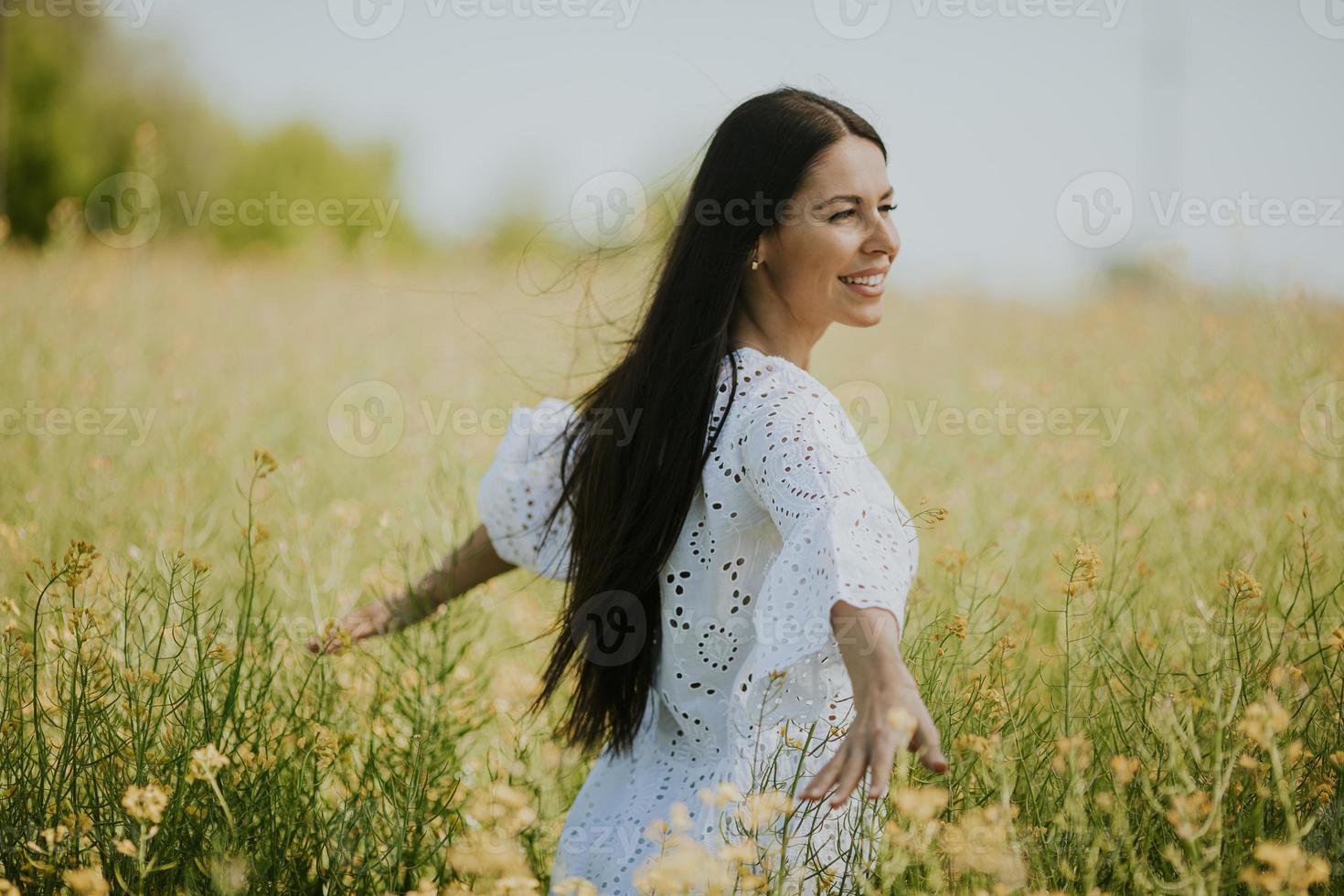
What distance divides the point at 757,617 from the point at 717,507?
0.95 feet

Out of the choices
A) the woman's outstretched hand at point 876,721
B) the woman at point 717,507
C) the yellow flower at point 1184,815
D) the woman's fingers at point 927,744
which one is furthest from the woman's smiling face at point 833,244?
the yellow flower at point 1184,815

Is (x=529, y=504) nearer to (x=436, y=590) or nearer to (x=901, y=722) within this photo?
(x=436, y=590)

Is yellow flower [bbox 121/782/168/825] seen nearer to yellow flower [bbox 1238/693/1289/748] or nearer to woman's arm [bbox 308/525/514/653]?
woman's arm [bbox 308/525/514/653]

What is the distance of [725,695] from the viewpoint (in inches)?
71.4

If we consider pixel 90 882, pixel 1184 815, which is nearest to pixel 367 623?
pixel 90 882

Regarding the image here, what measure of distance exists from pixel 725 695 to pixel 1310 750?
1155mm

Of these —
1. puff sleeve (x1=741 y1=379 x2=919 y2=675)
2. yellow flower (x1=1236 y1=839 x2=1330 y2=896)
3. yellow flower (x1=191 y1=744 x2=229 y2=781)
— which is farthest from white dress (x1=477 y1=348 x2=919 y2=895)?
yellow flower (x1=191 y1=744 x2=229 y2=781)

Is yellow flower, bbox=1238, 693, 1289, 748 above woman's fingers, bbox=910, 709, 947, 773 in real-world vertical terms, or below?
above

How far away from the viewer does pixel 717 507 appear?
174 cm

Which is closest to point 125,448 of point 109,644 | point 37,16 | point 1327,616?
point 109,644

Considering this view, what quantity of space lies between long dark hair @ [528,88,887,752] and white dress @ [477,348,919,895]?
49 mm

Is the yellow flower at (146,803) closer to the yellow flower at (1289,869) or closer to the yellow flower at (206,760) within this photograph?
the yellow flower at (206,760)

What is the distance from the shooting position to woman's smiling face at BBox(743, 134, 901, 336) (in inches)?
75.4

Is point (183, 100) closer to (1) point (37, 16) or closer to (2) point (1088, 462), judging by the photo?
(1) point (37, 16)
